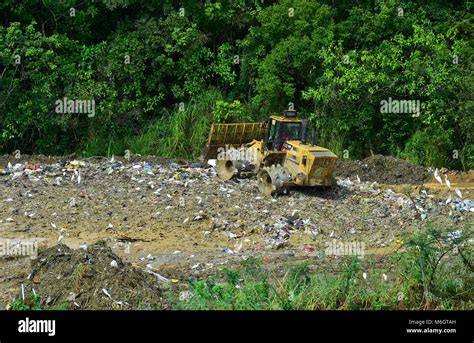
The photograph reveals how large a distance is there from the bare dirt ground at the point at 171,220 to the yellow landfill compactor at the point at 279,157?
34 cm

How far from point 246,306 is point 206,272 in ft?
11.2

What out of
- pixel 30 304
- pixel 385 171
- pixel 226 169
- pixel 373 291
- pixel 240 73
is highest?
pixel 240 73

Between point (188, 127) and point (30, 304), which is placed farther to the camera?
point (188, 127)

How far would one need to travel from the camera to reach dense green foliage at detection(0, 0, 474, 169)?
21359mm

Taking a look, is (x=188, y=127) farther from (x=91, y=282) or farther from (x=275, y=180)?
(x=91, y=282)

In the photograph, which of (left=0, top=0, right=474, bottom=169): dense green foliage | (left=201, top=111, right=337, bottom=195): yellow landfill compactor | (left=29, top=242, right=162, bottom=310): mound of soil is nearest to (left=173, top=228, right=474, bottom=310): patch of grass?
(left=29, top=242, right=162, bottom=310): mound of soil

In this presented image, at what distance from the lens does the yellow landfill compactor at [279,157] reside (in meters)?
15.4

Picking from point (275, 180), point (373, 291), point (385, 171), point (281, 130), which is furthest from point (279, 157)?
point (373, 291)

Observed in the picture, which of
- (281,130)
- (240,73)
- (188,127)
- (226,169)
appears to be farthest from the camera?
(240,73)

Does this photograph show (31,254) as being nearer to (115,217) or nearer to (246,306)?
(115,217)

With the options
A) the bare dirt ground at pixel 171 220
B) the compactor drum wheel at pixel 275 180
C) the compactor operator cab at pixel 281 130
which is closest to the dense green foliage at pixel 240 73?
the bare dirt ground at pixel 171 220

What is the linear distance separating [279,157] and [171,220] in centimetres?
308

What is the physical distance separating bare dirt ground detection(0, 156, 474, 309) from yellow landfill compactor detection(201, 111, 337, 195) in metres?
0.34

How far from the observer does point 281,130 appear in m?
16.0
